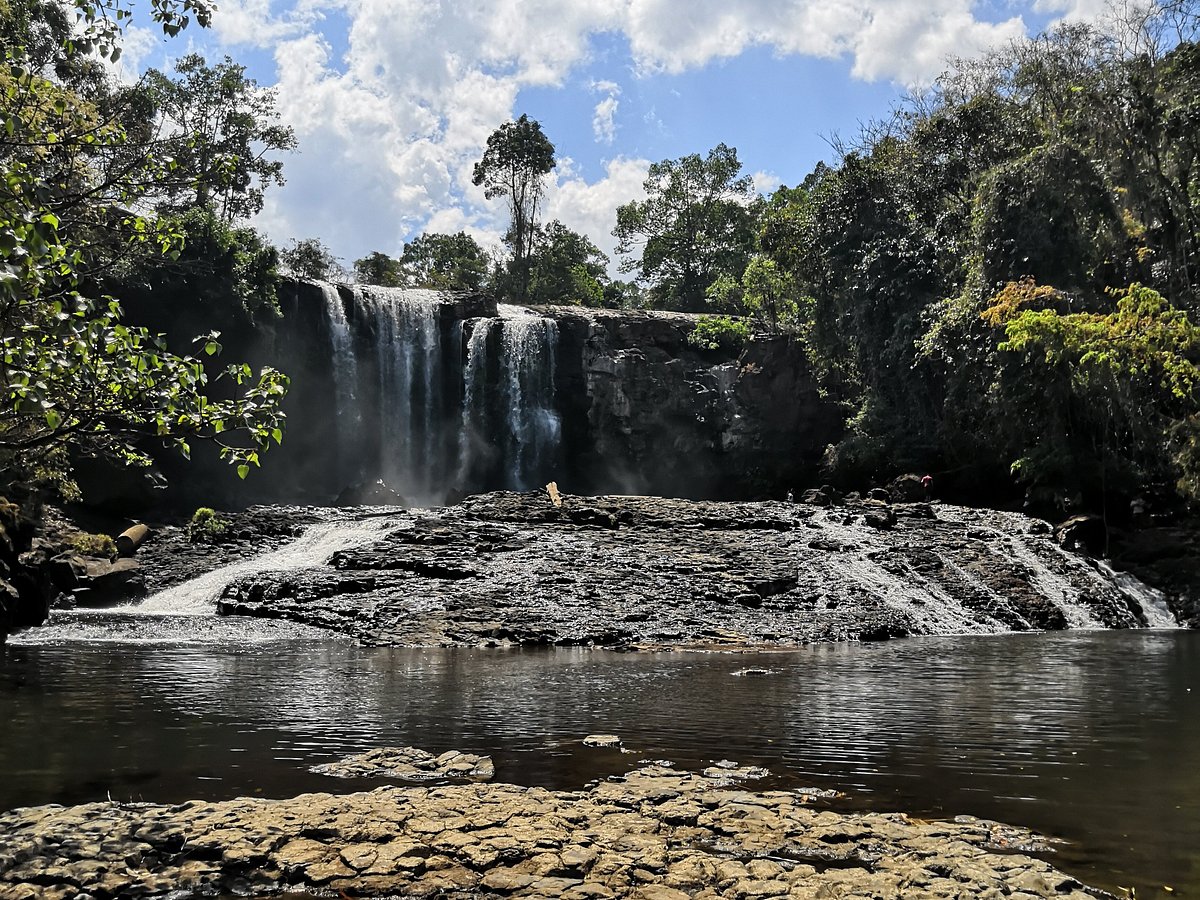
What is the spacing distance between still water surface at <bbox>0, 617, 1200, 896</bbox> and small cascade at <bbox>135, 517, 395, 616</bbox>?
4080 millimetres

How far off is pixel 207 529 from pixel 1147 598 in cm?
2038

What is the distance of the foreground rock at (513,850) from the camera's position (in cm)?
411

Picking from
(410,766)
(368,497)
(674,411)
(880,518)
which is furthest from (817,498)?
(410,766)

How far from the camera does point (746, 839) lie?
468cm

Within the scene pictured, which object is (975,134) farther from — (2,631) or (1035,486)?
(2,631)

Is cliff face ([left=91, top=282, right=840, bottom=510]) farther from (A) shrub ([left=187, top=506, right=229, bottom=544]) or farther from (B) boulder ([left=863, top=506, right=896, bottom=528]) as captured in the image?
(B) boulder ([left=863, top=506, right=896, bottom=528])

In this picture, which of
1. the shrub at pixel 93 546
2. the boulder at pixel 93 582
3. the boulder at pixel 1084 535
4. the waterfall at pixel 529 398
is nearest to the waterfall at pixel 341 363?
the waterfall at pixel 529 398

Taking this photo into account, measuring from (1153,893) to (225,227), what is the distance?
3316 cm

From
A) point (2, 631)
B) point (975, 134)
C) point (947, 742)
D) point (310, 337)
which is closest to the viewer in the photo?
point (947, 742)

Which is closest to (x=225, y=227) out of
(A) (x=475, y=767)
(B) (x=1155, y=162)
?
(B) (x=1155, y=162)

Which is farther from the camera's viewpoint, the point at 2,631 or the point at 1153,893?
the point at 2,631

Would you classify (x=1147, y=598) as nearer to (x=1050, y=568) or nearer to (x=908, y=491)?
(x=1050, y=568)

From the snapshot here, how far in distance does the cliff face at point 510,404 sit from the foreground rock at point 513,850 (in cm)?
2895

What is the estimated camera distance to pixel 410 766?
6.16m
